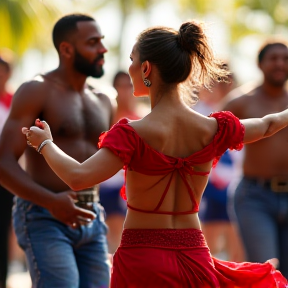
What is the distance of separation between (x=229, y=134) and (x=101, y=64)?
1.92 m

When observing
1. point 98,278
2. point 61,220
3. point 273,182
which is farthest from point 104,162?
point 273,182

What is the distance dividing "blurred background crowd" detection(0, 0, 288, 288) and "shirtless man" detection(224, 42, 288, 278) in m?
0.53

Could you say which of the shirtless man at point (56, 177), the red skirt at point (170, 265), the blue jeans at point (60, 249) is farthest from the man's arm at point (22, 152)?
the red skirt at point (170, 265)

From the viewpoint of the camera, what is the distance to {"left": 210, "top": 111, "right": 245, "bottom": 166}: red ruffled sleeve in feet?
15.9

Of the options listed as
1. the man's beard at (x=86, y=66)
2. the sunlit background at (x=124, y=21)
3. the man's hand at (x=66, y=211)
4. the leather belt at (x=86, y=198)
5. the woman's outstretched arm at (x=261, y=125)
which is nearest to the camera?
the woman's outstretched arm at (x=261, y=125)

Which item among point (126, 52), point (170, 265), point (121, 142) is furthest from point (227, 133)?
point (126, 52)

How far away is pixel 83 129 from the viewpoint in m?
6.30

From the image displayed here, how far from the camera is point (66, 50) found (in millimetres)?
6574

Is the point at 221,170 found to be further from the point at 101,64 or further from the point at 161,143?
the point at 161,143

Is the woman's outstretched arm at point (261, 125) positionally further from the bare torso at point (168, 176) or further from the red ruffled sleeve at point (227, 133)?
the bare torso at point (168, 176)

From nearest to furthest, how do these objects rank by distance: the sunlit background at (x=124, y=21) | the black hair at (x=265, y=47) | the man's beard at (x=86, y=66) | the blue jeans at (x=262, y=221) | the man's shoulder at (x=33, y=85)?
the man's shoulder at (x=33, y=85)
the man's beard at (x=86, y=66)
the blue jeans at (x=262, y=221)
the black hair at (x=265, y=47)
the sunlit background at (x=124, y=21)

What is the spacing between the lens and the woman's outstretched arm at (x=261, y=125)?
497 centimetres

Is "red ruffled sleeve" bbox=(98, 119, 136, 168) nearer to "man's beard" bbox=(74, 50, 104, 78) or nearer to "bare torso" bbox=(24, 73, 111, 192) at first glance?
"bare torso" bbox=(24, 73, 111, 192)

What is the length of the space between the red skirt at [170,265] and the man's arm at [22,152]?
112 cm
